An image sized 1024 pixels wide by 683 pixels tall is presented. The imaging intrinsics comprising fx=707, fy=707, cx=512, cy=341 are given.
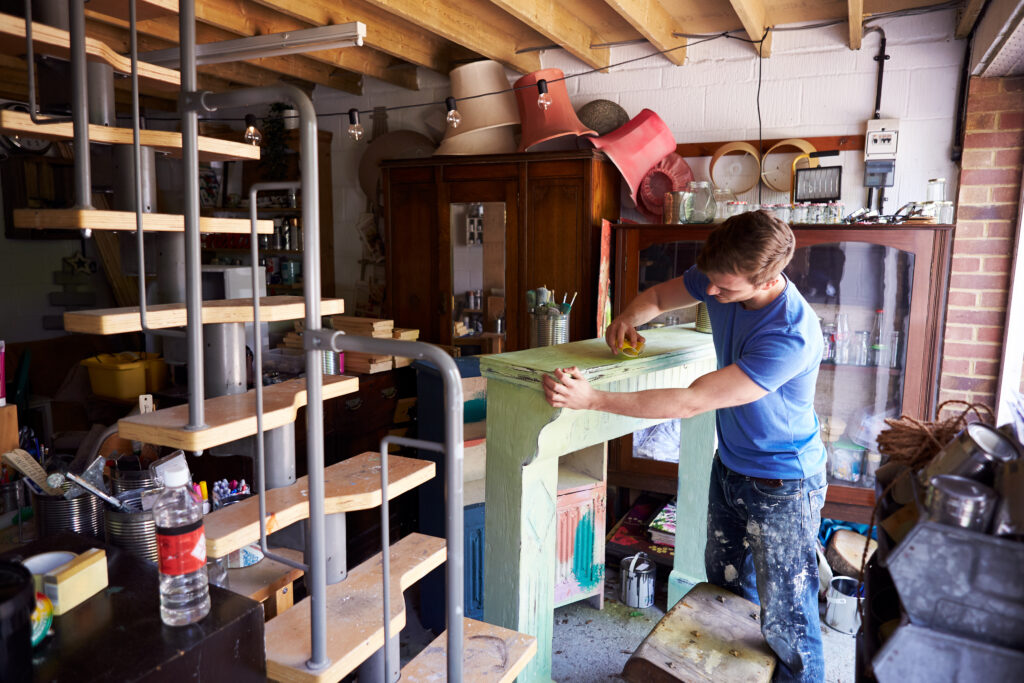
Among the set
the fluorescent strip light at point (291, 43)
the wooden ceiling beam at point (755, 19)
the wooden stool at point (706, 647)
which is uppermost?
the wooden ceiling beam at point (755, 19)

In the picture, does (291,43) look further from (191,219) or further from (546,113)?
(546,113)

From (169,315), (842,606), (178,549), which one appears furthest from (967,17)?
(178,549)

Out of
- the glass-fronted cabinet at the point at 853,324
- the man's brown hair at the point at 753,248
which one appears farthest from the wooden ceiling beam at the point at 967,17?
the man's brown hair at the point at 753,248

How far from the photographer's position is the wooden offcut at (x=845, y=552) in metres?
3.17

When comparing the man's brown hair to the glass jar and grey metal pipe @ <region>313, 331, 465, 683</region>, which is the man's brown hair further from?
the glass jar

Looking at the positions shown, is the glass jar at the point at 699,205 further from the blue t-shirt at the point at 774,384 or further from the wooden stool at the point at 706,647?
the wooden stool at the point at 706,647

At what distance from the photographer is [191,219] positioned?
1.50 meters

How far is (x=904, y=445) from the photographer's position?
4.91 ft

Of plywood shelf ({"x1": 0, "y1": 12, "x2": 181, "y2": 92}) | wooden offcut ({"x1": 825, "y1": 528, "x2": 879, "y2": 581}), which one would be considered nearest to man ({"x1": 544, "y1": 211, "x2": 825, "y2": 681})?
wooden offcut ({"x1": 825, "y1": 528, "x2": 879, "y2": 581})

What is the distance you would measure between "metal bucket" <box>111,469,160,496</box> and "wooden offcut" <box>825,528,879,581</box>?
9.32 feet

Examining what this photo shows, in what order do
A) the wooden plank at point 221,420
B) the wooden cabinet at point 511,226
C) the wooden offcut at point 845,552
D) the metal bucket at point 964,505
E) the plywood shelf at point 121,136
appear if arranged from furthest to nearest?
the wooden cabinet at point 511,226, the wooden offcut at point 845,552, the plywood shelf at point 121,136, the wooden plank at point 221,420, the metal bucket at point 964,505

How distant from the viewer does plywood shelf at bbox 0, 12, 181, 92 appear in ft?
5.20

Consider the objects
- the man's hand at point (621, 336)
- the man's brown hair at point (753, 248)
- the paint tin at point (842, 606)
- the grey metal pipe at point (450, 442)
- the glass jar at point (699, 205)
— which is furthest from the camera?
the glass jar at point (699, 205)

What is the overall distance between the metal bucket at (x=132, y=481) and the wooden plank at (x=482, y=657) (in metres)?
0.79
